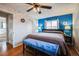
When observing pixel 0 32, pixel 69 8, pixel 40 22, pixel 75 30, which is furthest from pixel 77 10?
pixel 0 32

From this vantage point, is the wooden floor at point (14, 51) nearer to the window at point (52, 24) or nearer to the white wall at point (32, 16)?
the white wall at point (32, 16)

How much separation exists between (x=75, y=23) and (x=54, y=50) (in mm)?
594

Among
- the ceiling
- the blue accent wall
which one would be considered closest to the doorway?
the ceiling

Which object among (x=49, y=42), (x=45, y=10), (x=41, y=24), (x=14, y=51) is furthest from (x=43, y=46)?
(x=45, y=10)

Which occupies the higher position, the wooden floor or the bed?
the bed

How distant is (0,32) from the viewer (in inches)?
55.4

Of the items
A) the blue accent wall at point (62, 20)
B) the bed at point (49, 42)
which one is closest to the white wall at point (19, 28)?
the bed at point (49, 42)

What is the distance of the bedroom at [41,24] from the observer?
1.37 metres

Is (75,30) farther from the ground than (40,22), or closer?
closer

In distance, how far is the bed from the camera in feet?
4.21

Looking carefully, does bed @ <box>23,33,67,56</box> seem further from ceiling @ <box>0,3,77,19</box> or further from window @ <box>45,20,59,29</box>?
ceiling @ <box>0,3,77,19</box>

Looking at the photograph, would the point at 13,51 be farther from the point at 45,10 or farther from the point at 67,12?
the point at 67,12

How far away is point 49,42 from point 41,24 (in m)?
0.38

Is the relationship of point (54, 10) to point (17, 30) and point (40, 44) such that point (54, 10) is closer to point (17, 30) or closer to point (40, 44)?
point (40, 44)
